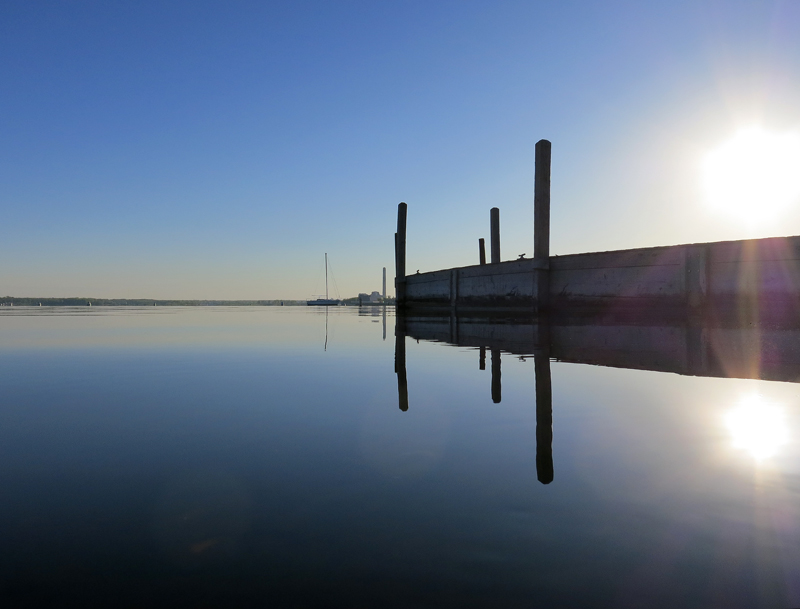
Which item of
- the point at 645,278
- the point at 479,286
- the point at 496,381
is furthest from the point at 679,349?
the point at 479,286

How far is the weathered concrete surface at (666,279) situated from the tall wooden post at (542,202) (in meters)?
0.69

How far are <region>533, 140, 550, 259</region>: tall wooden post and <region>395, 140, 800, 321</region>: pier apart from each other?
0.04 m

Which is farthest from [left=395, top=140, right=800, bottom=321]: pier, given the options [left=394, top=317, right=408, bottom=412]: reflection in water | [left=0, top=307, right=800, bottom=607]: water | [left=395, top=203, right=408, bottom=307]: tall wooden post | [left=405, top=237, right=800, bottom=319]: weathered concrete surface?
[left=0, top=307, right=800, bottom=607]: water

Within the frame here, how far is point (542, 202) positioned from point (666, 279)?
582cm

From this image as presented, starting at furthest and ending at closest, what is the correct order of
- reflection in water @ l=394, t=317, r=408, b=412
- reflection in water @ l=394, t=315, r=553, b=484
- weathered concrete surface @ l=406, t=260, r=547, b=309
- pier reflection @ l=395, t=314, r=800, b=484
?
1. weathered concrete surface @ l=406, t=260, r=547, b=309
2. pier reflection @ l=395, t=314, r=800, b=484
3. reflection in water @ l=394, t=317, r=408, b=412
4. reflection in water @ l=394, t=315, r=553, b=484

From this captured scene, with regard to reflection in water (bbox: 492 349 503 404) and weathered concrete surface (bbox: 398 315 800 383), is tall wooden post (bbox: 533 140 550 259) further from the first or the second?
reflection in water (bbox: 492 349 503 404)

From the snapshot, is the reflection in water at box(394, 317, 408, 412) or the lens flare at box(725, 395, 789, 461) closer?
the lens flare at box(725, 395, 789, 461)

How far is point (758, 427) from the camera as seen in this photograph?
11.5 feet

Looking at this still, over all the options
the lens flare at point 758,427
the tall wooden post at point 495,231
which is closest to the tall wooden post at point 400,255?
the tall wooden post at point 495,231

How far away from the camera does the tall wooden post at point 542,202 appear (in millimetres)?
20469

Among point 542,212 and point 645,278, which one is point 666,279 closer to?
point 645,278

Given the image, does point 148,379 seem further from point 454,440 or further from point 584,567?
point 584,567

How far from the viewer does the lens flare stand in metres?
3.05

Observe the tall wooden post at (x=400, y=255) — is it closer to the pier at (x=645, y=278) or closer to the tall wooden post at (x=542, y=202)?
the pier at (x=645, y=278)
